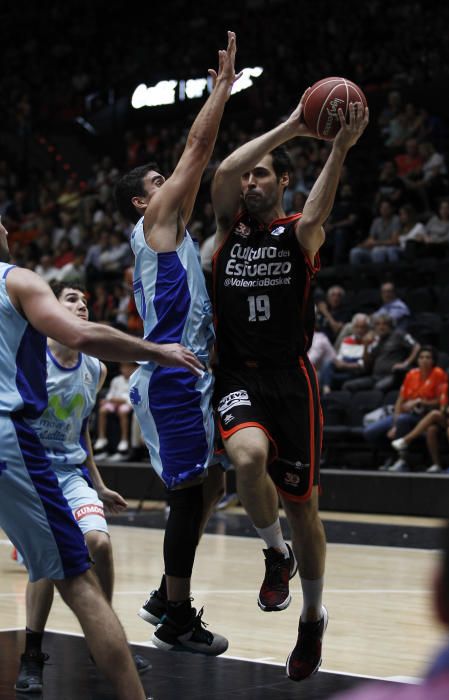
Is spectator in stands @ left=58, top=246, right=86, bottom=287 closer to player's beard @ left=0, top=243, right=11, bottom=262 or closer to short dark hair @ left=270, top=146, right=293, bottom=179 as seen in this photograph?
short dark hair @ left=270, top=146, right=293, bottom=179

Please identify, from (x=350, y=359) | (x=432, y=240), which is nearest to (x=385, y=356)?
(x=350, y=359)

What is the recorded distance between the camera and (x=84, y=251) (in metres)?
16.2

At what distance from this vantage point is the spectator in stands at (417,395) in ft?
33.0

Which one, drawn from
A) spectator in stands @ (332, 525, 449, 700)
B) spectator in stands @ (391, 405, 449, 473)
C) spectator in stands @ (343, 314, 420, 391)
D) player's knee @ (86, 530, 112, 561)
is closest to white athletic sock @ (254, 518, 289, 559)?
player's knee @ (86, 530, 112, 561)

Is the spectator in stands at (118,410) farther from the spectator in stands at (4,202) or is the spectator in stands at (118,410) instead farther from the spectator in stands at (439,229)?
the spectator in stands at (4,202)

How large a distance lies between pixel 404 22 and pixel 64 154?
23.7 feet

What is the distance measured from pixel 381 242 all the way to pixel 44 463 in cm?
922

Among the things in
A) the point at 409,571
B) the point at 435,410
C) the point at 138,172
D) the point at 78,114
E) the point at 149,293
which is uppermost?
the point at 78,114

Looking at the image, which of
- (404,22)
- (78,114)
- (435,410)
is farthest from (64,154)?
(435,410)

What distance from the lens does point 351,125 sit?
4.16 meters

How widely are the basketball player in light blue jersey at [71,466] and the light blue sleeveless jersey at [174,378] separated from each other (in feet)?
1.10

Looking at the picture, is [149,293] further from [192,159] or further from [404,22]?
[404,22]

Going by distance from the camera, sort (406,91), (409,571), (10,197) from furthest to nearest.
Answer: (10,197), (406,91), (409,571)

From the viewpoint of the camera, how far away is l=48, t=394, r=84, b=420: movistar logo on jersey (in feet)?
15.3
